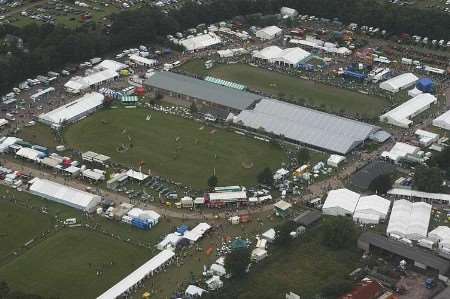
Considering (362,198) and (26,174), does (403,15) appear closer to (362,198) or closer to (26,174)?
(362,198)

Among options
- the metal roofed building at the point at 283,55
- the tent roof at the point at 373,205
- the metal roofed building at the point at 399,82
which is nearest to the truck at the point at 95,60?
the metal roofed building at the point at 283,55

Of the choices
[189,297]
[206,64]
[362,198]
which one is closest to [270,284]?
[189,297]

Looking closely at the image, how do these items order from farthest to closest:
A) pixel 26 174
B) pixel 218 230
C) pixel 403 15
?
pixel 403 15, pixel 26 174, pixel 218 230

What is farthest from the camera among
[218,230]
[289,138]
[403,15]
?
[403,15]

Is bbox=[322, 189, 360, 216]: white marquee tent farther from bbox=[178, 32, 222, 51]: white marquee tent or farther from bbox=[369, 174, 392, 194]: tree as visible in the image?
bbox=[178, 32, 222, 51]: white marquee tent

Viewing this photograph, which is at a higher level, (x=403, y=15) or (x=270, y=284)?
(x=403, y=15)
